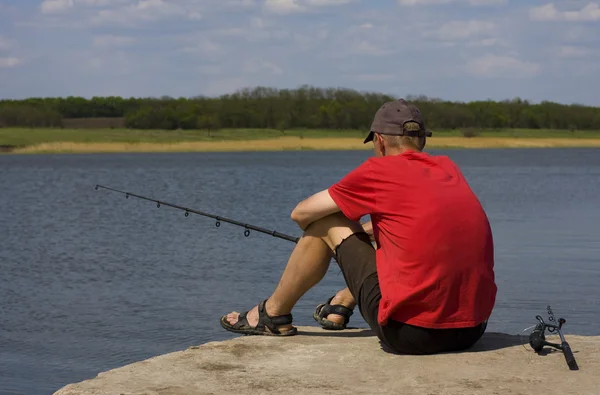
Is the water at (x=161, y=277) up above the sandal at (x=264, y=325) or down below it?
below

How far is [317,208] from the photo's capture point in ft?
14.2

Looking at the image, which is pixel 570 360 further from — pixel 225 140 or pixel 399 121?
pixel 225 140

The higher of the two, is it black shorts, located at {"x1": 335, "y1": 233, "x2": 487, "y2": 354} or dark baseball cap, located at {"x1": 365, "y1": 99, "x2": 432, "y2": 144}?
dark baseball cap, located at {"x1": 365, "y1": 99, "x2": 432, "y2": 144}

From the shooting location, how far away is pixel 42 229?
17.1m

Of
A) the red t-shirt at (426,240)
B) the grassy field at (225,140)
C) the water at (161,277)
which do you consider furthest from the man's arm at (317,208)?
the grassy field at (225,140)

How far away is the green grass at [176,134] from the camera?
7300cm

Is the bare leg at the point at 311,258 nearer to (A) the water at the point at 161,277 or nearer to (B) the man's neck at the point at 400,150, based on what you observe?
(B) the man's neck at the point at 400,150

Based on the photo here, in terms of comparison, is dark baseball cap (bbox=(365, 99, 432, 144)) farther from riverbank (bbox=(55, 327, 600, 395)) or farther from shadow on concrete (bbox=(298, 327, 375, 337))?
shadow on concrete (bbox=(298, 327, 375, 337))

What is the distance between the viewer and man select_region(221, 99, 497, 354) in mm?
4055

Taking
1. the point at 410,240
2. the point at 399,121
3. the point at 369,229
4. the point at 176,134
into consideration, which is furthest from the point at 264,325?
the point at 176,134

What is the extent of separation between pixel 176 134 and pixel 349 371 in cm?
7959

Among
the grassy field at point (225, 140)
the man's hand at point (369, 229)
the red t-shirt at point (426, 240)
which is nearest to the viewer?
the red t-shirt at point (426, 240)

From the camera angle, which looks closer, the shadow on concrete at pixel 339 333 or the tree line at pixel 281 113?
the shadow on concrete at pixel 339 333

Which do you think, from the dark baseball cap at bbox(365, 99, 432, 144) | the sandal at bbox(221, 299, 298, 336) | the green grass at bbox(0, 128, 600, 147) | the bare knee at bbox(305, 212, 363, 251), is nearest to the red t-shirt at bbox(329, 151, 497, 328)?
the dark baseball cap at bbox(365, 99, 432, 144)
